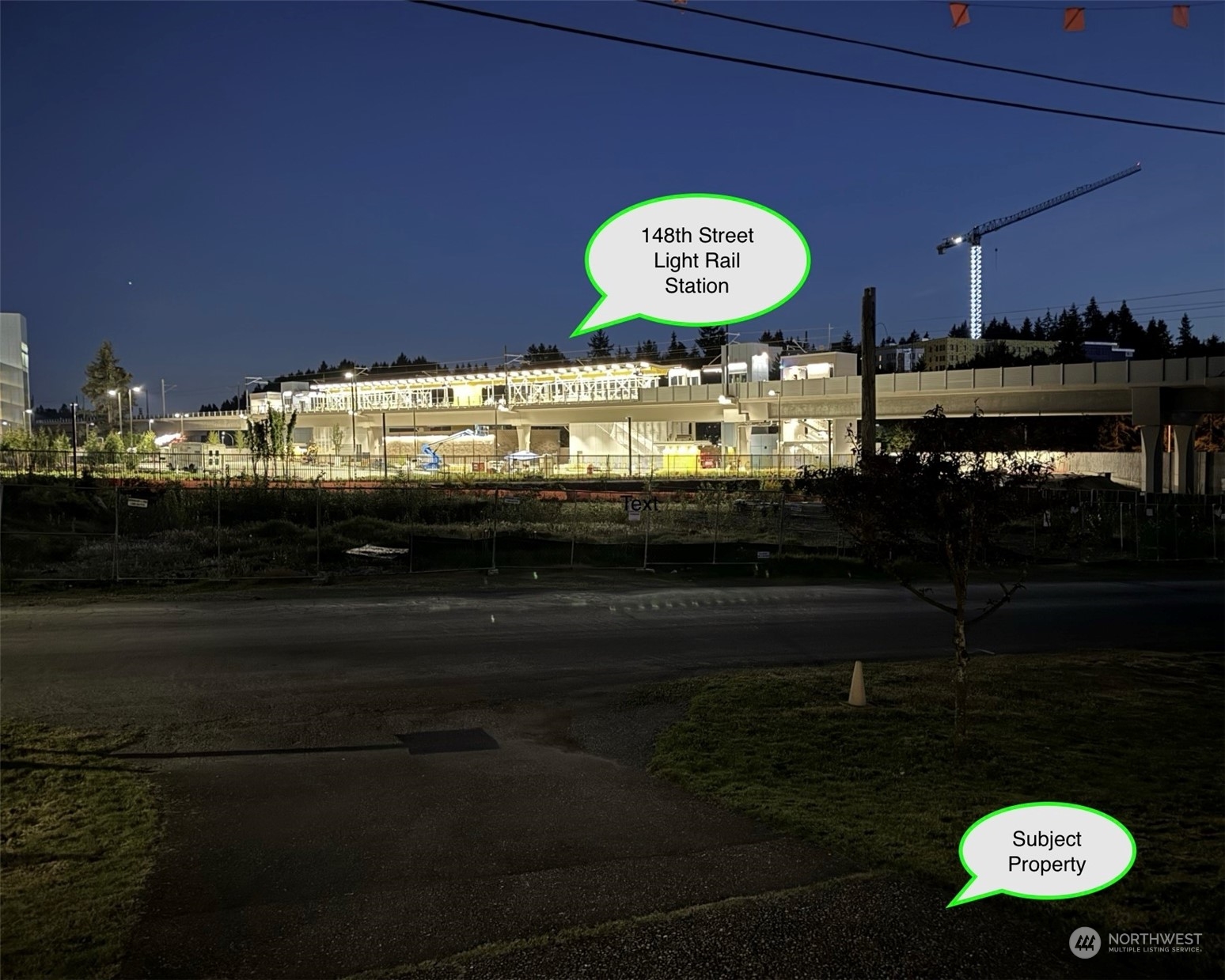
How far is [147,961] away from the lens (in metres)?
5.83

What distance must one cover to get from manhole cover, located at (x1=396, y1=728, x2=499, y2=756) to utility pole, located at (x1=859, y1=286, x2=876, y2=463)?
48.3 ft

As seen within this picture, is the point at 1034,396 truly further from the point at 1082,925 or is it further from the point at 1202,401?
the point at 1082,925

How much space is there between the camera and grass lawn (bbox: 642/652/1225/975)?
706 centimetres

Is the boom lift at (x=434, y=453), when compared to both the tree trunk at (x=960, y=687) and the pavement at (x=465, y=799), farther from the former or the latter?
the tree trunk at (x=960, y=687)

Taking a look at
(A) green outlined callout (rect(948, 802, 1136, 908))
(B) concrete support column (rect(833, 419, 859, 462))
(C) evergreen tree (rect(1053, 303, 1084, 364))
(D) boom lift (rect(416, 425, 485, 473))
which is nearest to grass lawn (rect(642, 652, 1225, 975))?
(A) green outlined callout (rect(948, 802, 1136, 908))

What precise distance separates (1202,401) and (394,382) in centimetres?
8471

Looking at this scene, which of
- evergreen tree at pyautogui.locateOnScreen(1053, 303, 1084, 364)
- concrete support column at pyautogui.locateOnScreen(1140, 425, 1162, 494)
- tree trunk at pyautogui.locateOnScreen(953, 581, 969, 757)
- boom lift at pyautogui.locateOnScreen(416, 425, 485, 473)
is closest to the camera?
tree trunk at pyautogui.locateOnScreen(953, 581, 969, 757)

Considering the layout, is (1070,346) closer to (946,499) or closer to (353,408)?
(353,408)

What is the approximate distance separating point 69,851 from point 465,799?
348 cm

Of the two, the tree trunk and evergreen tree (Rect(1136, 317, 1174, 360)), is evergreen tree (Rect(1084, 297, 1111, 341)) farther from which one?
the tree trunk

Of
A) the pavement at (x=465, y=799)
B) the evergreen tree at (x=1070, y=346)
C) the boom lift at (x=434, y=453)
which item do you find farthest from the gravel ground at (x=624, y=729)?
the evergreen tree at (x=1070, y=346)

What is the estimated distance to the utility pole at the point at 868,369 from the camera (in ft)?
76.5

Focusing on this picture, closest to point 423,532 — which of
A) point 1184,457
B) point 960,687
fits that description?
point 960,687

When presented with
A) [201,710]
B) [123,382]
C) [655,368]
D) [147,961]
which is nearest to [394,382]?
[655,368]
